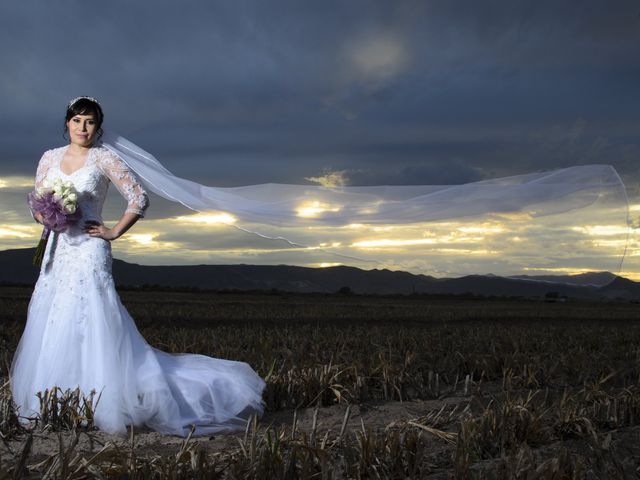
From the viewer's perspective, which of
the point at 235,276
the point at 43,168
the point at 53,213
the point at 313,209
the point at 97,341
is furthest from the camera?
the point at 235,276

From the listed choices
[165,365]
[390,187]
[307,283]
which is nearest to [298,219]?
[390,187]

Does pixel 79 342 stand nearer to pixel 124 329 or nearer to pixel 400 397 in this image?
pixel 124 329

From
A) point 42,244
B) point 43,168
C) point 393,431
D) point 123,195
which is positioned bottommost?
point 393,431

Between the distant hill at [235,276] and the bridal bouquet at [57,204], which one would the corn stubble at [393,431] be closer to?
the bridal bouquet at [57,204]

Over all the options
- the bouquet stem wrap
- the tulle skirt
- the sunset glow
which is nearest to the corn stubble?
the tulle skirt

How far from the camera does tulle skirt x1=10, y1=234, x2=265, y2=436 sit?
581 centimetres

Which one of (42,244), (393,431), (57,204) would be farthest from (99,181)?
(393,431)

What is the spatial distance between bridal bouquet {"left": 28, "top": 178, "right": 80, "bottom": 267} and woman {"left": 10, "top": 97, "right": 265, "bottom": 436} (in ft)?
0.30

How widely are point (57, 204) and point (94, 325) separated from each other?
994 millimetres

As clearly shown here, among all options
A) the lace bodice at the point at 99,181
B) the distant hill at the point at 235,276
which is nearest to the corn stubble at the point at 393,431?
the lace bodice at the point at 99,181

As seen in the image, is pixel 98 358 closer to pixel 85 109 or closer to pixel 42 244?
pixel 42 244

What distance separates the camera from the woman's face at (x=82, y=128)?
592cm

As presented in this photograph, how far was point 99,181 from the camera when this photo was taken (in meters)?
5.94

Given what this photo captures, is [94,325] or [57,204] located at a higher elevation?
[57,204]
